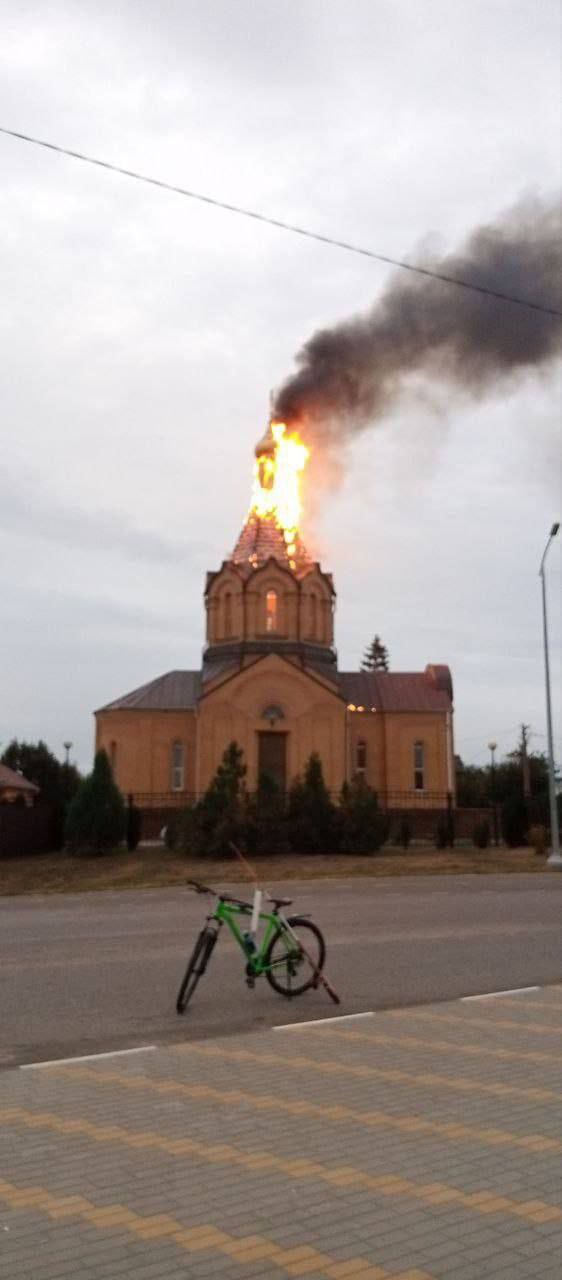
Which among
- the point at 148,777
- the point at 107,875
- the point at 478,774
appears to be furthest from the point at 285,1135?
the point at 478,774

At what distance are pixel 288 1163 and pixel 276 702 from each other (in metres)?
37.1

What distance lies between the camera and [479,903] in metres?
18.3

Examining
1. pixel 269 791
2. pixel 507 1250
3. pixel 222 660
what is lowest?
pixel 507 1250

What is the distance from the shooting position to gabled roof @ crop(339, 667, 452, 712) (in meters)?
45.4

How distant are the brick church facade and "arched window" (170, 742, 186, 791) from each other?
0.13ft

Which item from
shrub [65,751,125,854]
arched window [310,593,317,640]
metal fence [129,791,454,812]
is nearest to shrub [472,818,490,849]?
metal fence [129,791,454,812]

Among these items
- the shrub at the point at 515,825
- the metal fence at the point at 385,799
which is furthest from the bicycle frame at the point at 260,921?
the metal fence at the point at 385,799

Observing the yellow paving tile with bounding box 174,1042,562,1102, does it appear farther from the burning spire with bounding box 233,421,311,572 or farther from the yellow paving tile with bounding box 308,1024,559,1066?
the burning spire with bounding box 233,421,311,572

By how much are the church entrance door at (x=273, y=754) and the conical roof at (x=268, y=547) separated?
6.81 metres

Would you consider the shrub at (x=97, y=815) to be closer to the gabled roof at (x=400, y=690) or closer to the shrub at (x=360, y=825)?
the shrub at (x=360, y=825)

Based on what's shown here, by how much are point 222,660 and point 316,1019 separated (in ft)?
118

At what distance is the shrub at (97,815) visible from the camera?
34688 mm

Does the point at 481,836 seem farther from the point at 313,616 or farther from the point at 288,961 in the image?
the point at 288,961

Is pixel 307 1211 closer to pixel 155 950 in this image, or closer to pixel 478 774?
pixel 155 950
